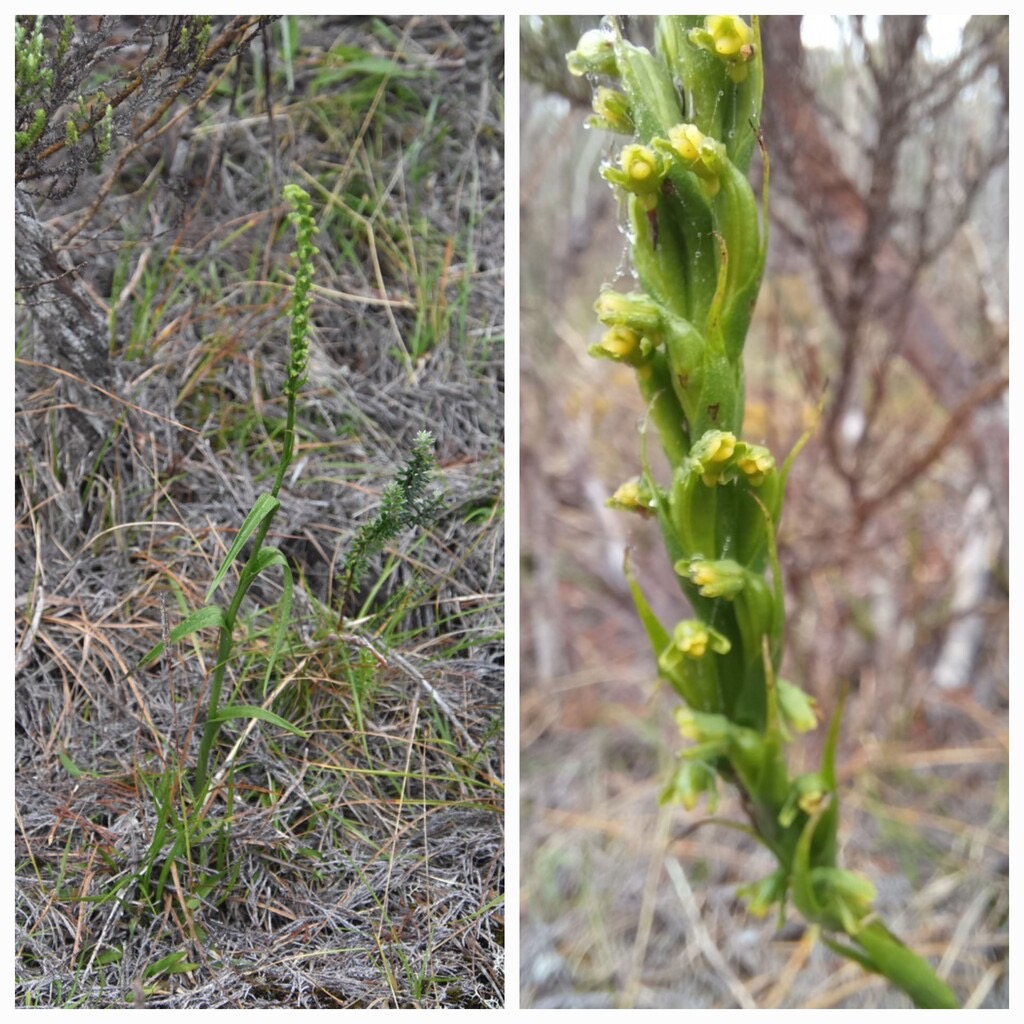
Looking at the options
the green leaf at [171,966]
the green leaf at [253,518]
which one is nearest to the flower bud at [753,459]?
the green leaf at [253,518]

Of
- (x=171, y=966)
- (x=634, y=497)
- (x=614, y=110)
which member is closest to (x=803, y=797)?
(x=634, y=497)

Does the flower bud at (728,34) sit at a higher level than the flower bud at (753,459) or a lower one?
higher

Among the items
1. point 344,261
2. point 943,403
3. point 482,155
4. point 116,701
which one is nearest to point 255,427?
point 344,261

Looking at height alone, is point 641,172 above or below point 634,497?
above

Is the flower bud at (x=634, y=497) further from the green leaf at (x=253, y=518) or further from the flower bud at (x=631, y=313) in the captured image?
the green leaf at (x=253, y=518)

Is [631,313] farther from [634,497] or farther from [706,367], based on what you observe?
[634,497]

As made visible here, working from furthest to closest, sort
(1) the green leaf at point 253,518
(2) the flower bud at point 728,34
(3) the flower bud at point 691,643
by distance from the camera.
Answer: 1. (1) the green leaf at point 253,518
2. (3) the flower bud at point 691,643
3. (2) the flower bud at point 728,34

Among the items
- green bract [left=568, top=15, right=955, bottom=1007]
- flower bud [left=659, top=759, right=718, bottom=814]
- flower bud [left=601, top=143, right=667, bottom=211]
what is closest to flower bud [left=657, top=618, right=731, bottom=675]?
green bract [left=568, top=15, right=955, bottom=1007]

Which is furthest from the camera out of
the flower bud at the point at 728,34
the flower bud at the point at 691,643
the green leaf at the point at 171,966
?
the green leaf at the point at 171,966

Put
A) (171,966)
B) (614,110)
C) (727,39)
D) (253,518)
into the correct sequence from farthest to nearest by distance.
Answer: (171,966) < (253,518) < (614,110) < (727,39)
